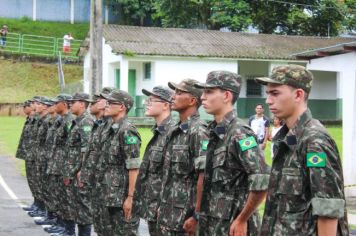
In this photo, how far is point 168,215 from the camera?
573cm

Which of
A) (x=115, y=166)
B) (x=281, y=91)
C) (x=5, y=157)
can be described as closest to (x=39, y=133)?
(x=115, y=166)

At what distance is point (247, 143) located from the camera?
16.4ft

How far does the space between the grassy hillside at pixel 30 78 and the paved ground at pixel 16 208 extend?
62.4ft

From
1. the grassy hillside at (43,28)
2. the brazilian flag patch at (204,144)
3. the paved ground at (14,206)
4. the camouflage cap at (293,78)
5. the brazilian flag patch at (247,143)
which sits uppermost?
the grassy hillside at (43,28)

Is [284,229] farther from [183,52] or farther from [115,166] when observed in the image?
[183,52]

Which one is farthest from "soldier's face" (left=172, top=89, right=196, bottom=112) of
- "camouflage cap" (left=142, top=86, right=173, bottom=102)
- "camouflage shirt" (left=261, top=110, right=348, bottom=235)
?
"camouflage shirt" (left=261, top=110, right=348, bottom=235)

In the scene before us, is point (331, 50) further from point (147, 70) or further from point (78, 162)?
point (147, 70)

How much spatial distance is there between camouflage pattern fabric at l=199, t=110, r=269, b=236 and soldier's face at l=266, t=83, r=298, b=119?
0.82 metres

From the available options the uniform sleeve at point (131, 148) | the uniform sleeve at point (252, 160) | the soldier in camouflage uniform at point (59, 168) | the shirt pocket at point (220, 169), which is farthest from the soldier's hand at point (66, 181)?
the uniform sleeve at point (252, 160)

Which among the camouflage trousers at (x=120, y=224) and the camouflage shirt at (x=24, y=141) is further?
the camouflage shirt at (x=24, y=141)

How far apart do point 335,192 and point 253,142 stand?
48.0 inches

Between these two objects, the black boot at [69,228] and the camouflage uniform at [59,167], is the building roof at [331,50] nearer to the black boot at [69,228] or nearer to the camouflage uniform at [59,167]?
the camouflage uniform at [59,167]

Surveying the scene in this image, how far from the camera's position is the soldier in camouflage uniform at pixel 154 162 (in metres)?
6.18

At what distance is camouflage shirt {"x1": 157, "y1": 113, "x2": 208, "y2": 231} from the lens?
18.5ft
